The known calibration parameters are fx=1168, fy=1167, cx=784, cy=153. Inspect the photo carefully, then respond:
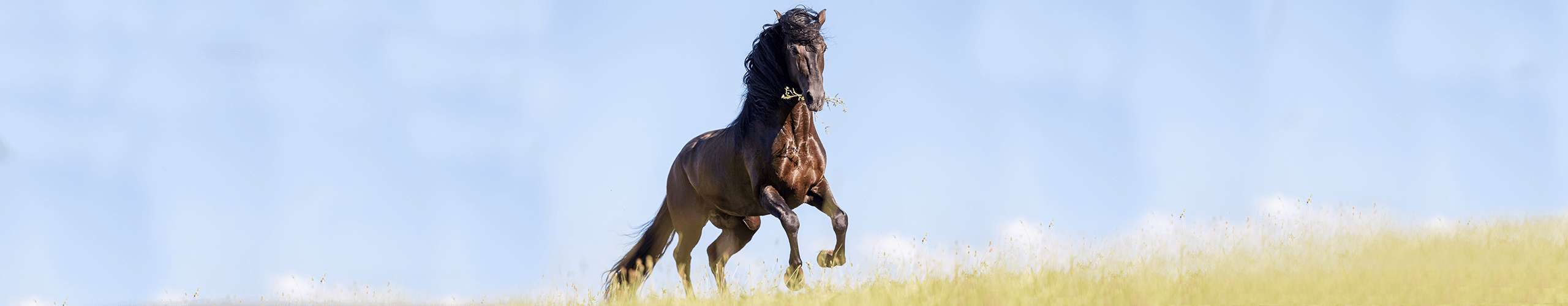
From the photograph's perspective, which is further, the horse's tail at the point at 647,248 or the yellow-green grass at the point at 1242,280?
the horse's tail at the point at 647,248

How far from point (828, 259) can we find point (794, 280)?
0.29m

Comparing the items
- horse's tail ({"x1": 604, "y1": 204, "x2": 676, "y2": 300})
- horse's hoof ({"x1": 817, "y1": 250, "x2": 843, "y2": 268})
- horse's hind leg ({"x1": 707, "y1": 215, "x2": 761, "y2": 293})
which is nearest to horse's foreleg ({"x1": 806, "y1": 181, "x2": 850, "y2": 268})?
horse's hoof ({"x1": 817, "y1": 250, "x2": 843, "y2": 268})

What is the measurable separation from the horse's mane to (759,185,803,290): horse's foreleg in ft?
2.10

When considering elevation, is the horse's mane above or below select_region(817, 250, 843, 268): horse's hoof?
above

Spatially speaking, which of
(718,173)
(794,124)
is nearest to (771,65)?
(794,124)

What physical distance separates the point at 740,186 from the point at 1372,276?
468 centimetres

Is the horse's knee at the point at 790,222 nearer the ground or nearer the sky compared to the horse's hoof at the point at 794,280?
nearer the sky

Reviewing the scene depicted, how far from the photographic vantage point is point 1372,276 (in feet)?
27.1

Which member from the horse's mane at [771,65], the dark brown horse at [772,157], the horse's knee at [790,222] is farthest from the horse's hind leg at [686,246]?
the horse's knee at [790,222]

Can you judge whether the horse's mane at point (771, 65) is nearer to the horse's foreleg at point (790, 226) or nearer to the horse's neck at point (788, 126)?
the horse's neck at point (788, 126)

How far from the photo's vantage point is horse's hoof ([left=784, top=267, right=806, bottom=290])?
27.8 feet

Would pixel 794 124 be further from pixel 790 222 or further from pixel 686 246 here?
pixel 686 246

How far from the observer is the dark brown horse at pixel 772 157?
27.7 feet

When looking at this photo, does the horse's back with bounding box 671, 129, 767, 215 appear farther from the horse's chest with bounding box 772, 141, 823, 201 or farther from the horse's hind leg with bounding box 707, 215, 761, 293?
the horse's chest with bounding box 772, 141, 823, 201
